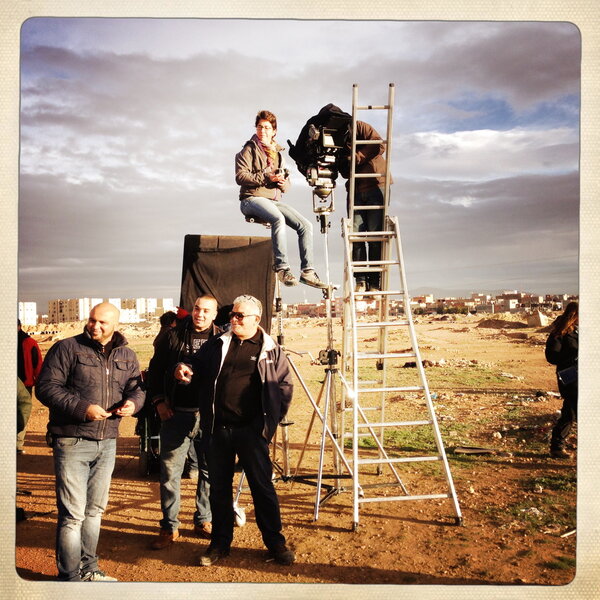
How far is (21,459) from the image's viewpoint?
20.3ft

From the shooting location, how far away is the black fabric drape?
17.4ft

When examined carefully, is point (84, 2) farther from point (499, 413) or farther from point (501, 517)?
point (499, 413)

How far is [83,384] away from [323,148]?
2641 mm

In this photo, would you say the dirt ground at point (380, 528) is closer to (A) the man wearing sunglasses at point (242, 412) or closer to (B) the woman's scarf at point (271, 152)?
(A) the man wearing sunglasses at point (242, 412)

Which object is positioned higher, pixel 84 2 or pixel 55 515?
pixel 84 2

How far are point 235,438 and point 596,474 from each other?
7.41ft

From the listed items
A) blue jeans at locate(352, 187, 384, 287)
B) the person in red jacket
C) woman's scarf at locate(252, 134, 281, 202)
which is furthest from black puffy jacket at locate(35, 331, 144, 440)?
blue jeans at locate(352, 187, 384, 287)

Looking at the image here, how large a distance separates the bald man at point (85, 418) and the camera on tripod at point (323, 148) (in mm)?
2016

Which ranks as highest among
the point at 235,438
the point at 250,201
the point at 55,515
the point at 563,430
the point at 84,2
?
the point at 84,2

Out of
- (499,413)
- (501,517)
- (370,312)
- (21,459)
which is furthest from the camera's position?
(370,312)

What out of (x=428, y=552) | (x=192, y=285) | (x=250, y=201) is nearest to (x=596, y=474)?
(x=428, y=552)

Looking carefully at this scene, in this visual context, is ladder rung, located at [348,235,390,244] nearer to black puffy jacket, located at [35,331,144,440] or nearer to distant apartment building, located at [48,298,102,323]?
black puffy jacket, located at [35,331,144,440]

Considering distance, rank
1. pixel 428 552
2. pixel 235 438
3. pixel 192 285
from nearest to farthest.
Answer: pixel 235 438, pixel 428 552, pixel 192 285

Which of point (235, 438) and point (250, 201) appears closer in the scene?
point (235, 438)
